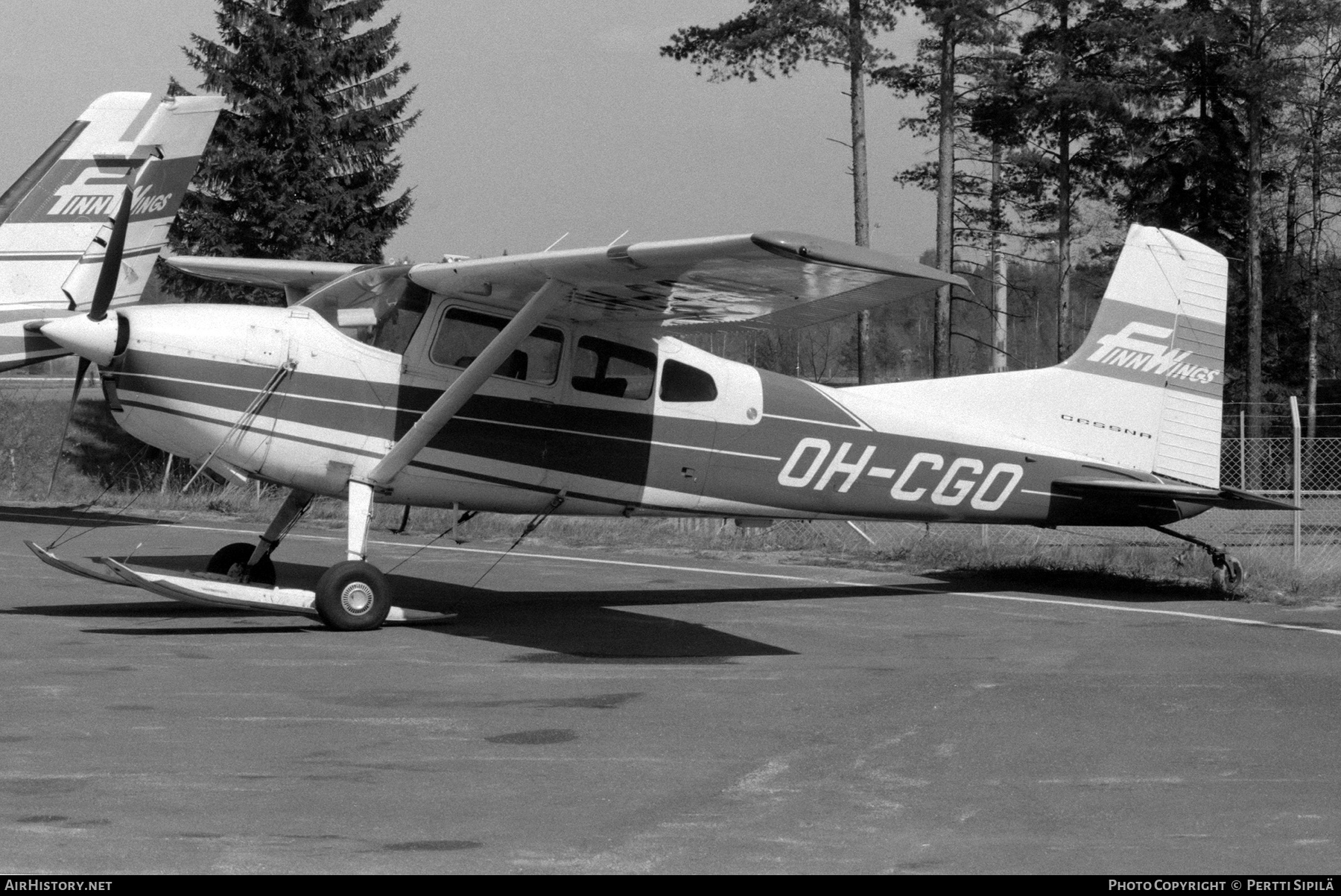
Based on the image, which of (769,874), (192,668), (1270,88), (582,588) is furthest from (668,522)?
(1270,88)

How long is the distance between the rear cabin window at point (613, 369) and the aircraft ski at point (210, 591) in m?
2.28

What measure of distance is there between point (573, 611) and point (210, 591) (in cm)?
319

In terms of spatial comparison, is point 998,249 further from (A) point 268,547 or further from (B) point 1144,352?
(A) point 268,547

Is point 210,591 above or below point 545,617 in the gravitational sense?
above

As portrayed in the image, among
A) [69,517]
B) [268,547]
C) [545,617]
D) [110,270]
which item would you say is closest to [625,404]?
[545,617]

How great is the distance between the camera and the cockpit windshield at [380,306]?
424 inches

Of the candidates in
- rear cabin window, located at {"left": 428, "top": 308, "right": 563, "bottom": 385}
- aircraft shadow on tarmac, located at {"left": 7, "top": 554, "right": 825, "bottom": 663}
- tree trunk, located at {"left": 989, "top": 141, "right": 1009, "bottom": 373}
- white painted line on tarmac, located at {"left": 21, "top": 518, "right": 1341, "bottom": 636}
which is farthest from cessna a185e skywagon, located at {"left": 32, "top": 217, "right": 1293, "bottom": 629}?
tree trunk, located at {"left": 989, "top": 141, "right": 1009, "bottom": 373}

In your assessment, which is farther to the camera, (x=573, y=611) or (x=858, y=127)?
(x=858, y=127)

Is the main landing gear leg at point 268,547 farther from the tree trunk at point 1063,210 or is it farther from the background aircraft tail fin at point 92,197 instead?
the tree trunk at point 1063,210

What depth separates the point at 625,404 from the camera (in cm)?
1141

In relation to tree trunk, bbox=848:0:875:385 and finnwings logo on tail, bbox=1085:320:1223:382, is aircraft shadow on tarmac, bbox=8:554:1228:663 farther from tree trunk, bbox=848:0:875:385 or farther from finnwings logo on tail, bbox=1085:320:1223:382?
tree trunk, bbox=848:0:875:385

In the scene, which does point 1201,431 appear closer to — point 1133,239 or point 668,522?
point 1133,239

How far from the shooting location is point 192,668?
8.75 metres

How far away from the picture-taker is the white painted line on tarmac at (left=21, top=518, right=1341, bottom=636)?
38.1 ft
